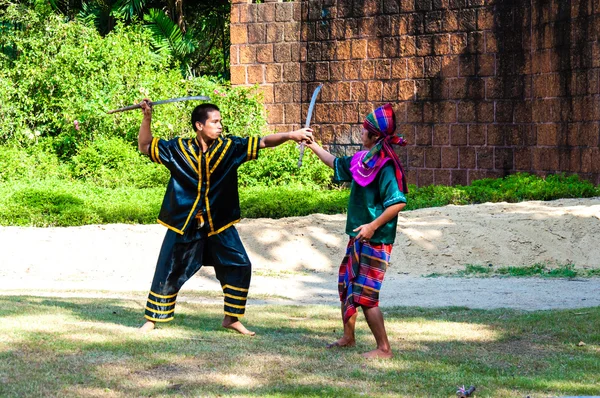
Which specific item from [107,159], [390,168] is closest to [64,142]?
[107,159]

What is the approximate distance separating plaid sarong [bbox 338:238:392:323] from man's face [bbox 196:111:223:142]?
1287 millimetres

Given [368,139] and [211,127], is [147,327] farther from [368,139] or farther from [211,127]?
[368,139]

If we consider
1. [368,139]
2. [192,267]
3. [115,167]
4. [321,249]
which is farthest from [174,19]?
[368,139]

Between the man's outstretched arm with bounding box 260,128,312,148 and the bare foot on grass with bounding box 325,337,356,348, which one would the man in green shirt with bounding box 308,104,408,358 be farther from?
the man's outstretched arm with bounding box 260,128,312,148

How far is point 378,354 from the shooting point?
17.1 ft

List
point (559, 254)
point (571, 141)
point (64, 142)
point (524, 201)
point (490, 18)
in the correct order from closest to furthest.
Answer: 1. point (559, 254)
2. point (524, 201)
3. point (571, 141)
4. point (490, 18)
5. point (64, 142)

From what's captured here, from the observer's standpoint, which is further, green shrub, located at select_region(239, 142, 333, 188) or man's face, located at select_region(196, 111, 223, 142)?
green shrub, located at select_region(239, 142, 333, 188)

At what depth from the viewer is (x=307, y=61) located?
15.3 metres

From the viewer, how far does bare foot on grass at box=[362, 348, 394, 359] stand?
520 cm

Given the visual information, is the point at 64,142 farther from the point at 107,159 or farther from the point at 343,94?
the point at 343,94

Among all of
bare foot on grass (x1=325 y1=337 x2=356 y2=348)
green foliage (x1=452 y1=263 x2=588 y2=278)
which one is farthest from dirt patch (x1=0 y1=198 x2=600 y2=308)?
bare foot on grass (x1=325 y1=337 x2=356 y2=348)

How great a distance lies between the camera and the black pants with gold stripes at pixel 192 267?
236 inches

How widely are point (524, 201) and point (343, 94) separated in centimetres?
433

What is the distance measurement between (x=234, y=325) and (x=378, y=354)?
47.0 inches
